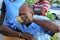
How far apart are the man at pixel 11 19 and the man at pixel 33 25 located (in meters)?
0.05

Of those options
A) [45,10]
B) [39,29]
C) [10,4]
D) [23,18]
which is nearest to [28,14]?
[23,18]

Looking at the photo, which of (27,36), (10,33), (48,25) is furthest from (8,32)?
(48,25)

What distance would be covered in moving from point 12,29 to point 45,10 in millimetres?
336

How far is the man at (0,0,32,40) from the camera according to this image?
3.01 feet

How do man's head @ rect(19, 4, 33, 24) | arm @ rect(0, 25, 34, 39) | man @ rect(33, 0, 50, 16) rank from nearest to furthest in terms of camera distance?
1. man's head @ rect(19, 4, 33, 24)
2. arm @ rect(0, 25, 34, 39)
3. man @ rect(33, 0, 50, 16)

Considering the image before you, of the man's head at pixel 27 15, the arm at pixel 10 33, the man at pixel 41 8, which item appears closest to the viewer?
the man's head at pixel 27 15

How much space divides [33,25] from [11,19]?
7.3 inches

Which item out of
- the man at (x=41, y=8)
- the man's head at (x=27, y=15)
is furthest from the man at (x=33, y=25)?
the man at (x=41, y=8)

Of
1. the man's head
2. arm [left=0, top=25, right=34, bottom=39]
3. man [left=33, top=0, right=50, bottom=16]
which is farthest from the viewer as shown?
man [left=33, top=0, right=50, bottom=16]

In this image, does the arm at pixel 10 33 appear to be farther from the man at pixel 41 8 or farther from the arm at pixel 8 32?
the man at pixel 41 8

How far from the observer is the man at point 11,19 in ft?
3.01

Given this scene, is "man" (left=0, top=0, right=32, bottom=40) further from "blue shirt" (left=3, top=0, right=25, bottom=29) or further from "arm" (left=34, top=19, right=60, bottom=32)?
"arm" (left=34, top=19, right=60, bottom=32)

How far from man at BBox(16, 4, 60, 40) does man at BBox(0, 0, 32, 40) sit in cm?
5

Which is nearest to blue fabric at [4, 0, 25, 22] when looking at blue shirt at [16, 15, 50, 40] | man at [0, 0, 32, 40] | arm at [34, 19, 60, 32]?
man at [0, 0, 32, 40]
